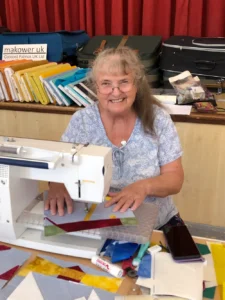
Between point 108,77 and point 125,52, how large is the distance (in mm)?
131

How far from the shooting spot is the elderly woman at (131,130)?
1382mm

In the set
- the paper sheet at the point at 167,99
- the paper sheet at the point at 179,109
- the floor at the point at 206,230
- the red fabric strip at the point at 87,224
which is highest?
the paper sheet at the point at 167,99

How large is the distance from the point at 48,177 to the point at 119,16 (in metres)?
2.07

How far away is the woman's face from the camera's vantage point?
137 cm

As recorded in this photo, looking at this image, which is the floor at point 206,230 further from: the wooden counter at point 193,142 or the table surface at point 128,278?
the table surface at point 128,278

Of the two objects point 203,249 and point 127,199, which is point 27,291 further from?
point 203,249

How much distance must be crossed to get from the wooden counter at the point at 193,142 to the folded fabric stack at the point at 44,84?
6 centimetres

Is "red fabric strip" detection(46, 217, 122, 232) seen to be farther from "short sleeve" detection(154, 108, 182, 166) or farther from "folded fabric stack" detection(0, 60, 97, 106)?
"folded fabric stack" detection(0, 60, 97, 106)

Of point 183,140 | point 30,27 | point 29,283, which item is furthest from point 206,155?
point 30,27

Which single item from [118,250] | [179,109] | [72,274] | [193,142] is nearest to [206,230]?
[193,142]

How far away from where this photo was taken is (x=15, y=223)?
42.5 inches

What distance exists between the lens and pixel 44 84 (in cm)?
230

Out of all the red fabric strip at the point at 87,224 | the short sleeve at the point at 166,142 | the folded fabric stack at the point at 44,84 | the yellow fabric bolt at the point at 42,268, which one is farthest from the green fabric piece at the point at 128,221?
the folded fabric stack at the point at 44,84

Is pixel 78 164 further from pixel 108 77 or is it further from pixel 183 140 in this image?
pixel 183 140
